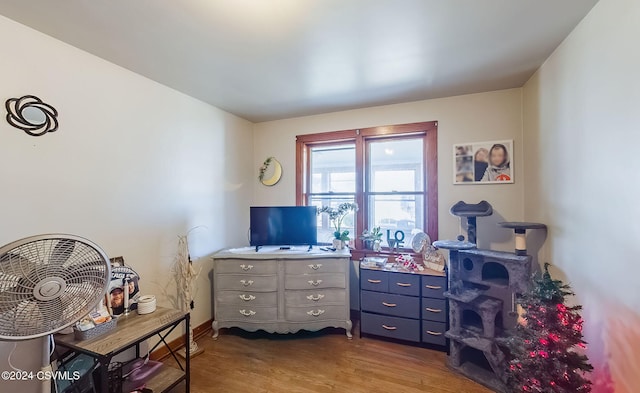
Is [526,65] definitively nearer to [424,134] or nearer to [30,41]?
[424,134]

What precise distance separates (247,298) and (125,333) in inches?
47.6

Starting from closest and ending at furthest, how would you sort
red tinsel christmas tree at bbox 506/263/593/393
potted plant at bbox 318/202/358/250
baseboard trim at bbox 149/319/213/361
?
1. red tinsel christmas tree at bbox 506/263/593/393
2. baseboard trim at bbox 149/319/213/361
3. potted plant at bbox 318/202/358/250

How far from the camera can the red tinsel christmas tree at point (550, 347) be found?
1373 millimetres

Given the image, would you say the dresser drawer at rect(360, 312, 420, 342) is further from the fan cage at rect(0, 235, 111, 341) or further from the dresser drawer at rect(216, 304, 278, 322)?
the fan cage at rect(0, 235, 111, 341)

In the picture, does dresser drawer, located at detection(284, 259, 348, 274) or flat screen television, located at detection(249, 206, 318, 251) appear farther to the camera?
flat screen television, located at detection(249, 206, 318, 251)

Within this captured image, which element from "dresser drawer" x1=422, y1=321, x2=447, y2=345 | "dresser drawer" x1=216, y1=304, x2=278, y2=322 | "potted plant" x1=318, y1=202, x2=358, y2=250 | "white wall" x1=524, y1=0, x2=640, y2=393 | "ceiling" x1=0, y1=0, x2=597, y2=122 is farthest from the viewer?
"potted plant" x1=318, y1=202, x2=358, y2=250

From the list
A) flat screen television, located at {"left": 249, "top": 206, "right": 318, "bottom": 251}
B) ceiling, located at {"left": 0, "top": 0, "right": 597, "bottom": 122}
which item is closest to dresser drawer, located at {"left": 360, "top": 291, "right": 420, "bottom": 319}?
flat screen television, located at {"left": 249, "top": 206, "right": 318, "bottom": 251}

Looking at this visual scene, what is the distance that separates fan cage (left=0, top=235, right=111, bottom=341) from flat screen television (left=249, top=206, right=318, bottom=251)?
180 centimetres

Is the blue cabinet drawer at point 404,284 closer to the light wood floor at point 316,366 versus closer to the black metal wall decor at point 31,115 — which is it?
the light wood floor at point 316,366

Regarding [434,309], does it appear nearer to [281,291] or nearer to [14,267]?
[281,291]

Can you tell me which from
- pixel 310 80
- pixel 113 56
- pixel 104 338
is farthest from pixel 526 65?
pixel 104 338

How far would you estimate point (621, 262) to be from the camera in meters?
1.31

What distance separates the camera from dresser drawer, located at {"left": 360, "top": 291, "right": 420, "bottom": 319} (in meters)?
2.57

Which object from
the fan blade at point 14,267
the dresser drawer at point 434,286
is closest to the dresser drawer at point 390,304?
the dresser drawer at point 434,286
